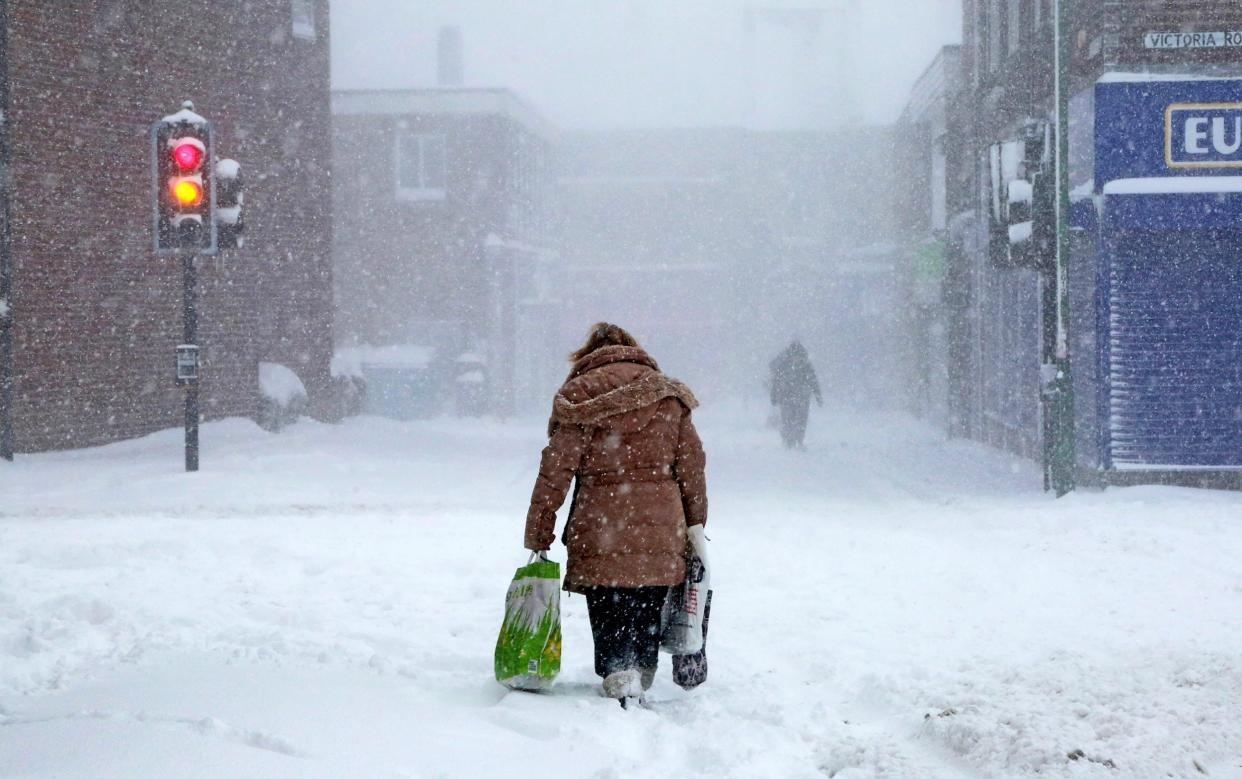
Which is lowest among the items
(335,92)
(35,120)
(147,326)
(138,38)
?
(147,326)

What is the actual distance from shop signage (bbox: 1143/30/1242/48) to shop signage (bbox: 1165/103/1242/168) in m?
0.66

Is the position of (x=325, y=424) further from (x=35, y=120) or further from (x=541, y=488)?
(x=541, y=488)

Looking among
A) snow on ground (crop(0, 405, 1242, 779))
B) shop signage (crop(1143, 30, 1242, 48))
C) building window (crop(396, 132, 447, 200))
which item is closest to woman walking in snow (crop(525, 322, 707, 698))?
snow on ground (crop(0, 405, 1242, 779))

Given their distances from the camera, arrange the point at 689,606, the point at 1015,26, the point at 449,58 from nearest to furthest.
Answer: the point at 689,606, the point at 1015,26, the point at 449,58

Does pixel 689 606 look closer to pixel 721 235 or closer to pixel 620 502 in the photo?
pixel 620 502

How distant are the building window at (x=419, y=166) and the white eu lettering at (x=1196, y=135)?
2381cm

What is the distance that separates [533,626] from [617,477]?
27.4 inches

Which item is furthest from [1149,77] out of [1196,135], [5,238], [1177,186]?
[5,238]

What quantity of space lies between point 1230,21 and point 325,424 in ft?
47.3

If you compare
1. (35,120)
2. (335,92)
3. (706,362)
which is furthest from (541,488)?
(706,362)

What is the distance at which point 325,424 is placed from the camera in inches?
865

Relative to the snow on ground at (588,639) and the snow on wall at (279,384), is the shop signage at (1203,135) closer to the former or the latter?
the snow on ground at (588,639)

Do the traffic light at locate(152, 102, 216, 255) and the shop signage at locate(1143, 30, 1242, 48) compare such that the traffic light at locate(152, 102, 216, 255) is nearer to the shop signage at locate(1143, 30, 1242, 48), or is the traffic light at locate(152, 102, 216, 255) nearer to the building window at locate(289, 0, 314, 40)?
the building window at locate(289, 0, 314, 40)

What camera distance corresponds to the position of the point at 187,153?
13711 millimetres
